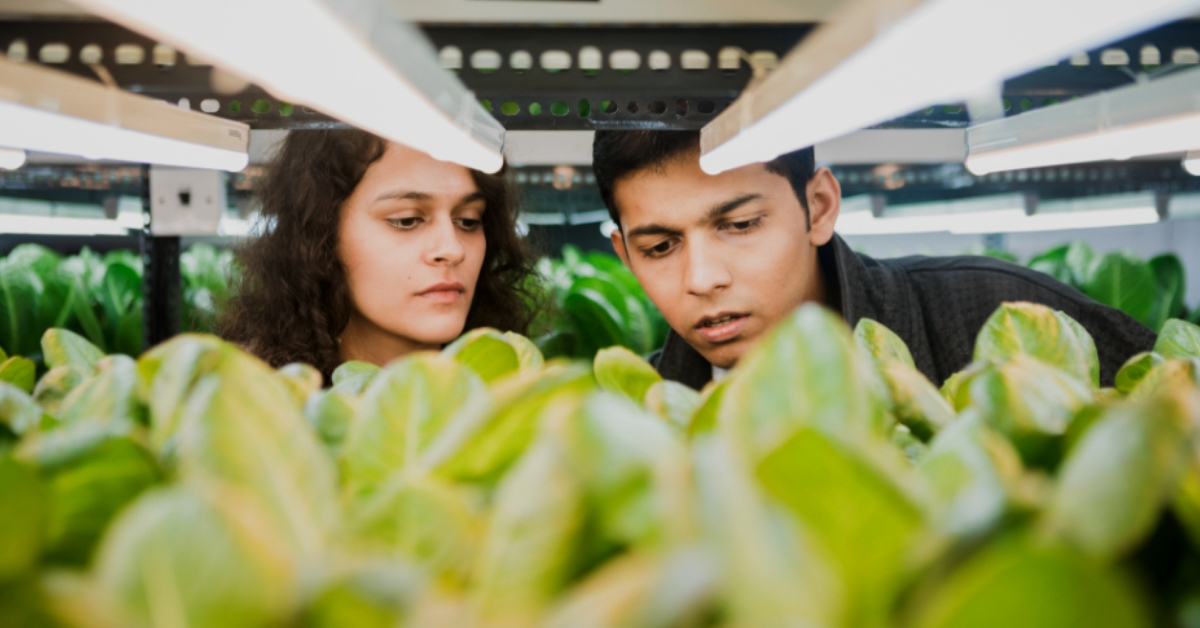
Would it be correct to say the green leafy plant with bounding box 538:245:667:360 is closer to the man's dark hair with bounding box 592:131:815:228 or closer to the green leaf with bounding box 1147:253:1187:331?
the man's dark hair with bounding box 592:131:815:228

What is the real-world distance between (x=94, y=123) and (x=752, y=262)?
1.02 meters

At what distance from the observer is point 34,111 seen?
0.59 metres

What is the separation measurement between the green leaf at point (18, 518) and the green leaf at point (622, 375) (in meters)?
0.32

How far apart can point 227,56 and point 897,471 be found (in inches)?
17.4

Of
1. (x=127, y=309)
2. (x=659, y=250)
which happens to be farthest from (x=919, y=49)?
(x=127, y=309)

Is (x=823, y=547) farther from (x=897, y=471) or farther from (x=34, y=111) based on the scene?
(x=34, y=111)

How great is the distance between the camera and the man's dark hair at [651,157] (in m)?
1.36

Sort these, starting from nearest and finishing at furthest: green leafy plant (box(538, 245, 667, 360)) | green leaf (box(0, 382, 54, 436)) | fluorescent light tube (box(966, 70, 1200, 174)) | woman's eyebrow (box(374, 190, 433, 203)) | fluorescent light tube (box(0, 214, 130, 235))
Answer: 1. green leaf (box(0, 382, 54, 436))
2. fluorescent light tube (box(966, 70, 1200, 174))
3. woman's eyebrow (box(374, 190, 433, 203))
4. green leafy plant (box(538, 245, 667, 360))
5. fluorescent light tube (box(0, 214, 130, 235))

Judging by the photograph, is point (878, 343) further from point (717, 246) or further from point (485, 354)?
point (717, 246)

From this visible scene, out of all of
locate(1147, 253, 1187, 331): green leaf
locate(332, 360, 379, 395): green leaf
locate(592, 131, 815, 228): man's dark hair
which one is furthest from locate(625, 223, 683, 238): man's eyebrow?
locate(1147, 253, 1187, 331): green leaf

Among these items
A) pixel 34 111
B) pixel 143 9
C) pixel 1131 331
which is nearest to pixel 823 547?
pixel 143 9

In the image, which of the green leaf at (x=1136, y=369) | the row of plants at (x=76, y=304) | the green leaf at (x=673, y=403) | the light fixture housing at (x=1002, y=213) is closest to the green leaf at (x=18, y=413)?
the green leaf at (x=673, y=403)

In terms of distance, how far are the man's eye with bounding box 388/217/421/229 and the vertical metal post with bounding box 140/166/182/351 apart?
541mm

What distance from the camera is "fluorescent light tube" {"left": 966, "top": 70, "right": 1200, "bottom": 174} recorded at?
2.03 ft
